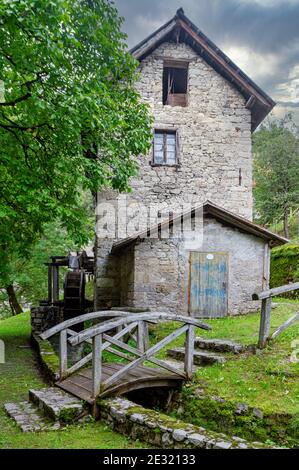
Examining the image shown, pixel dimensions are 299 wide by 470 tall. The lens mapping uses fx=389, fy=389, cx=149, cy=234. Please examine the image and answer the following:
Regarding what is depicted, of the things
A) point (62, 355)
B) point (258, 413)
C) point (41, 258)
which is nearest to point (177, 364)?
point (62, 355)

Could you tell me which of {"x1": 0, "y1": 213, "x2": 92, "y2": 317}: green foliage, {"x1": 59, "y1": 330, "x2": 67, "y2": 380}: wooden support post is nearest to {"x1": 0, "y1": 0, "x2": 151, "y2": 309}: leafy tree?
{"x1": 59, "y1": 330, "x2": 67, "y2": 380}: wooden support post

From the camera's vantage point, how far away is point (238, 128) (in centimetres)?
A: 1453

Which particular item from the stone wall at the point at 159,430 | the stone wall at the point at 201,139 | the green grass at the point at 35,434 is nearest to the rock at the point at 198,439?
the stone wall at the point at 159,430

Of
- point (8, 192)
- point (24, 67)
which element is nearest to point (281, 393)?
point (8, 192)

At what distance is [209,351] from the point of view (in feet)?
26.5

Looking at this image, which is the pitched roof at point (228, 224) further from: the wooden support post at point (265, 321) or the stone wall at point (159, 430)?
the stone wall at point (159, 430)

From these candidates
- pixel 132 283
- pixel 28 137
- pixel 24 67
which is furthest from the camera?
pixel 132 283

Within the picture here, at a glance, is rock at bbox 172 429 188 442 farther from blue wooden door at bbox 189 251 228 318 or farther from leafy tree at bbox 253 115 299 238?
leafy tree at bbox 253 115 299 238

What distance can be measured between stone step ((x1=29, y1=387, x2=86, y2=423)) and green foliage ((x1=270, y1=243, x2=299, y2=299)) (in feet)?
37.0

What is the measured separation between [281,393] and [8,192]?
6.06m

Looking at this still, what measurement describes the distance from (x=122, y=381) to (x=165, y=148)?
9826mm

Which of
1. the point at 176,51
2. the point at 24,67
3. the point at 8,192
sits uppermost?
the point at 176,51

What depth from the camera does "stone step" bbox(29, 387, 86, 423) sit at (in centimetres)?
538
